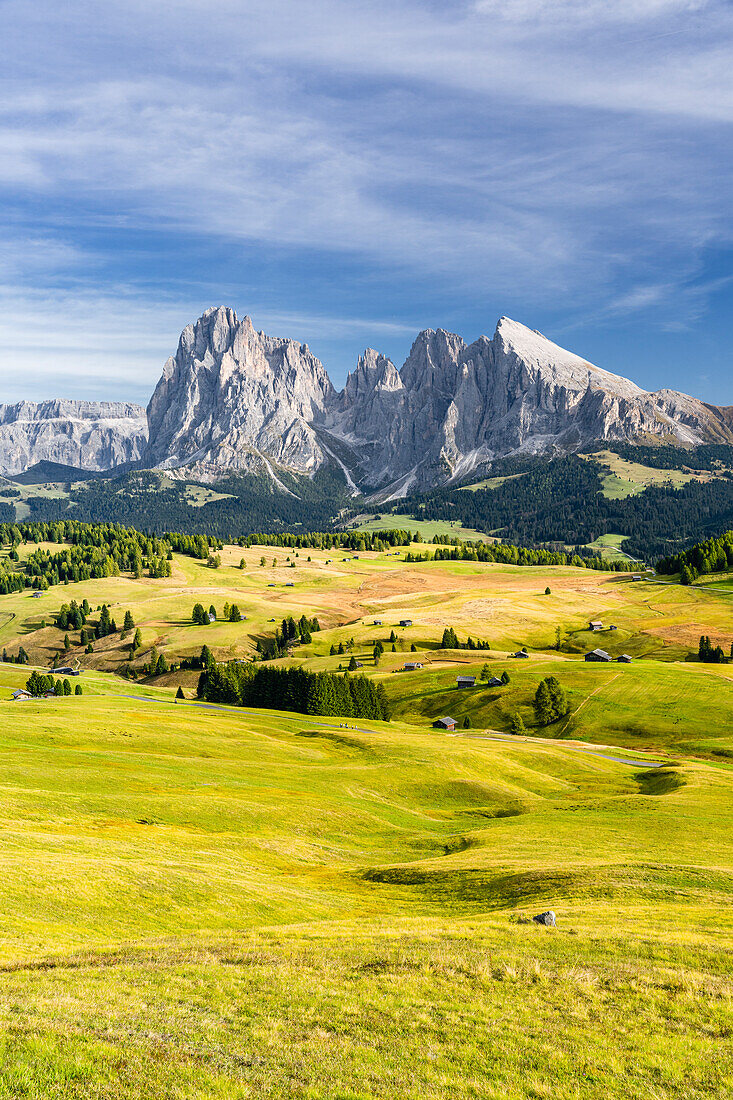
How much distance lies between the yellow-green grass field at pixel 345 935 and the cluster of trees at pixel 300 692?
166 ft

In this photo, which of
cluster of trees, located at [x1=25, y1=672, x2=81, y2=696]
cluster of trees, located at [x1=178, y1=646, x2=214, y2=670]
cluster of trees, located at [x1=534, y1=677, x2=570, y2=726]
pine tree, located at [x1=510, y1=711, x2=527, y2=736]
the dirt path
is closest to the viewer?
cluster of trees, located at [x1=25, y1=672, x2=81, y2=696]

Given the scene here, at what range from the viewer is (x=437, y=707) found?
14250cm

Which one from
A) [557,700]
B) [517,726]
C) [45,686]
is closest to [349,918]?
[517,726]

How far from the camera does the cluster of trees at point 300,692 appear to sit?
127938 millimetres

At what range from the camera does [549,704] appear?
128 metres

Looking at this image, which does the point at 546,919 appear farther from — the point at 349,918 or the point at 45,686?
the point at 45,686

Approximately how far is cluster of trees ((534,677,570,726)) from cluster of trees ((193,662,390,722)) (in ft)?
101

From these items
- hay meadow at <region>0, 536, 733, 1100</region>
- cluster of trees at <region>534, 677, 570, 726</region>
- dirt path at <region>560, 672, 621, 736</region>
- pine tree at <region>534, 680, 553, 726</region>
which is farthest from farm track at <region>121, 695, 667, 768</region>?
dirt path at <region>560, 672, 621, 736</region>

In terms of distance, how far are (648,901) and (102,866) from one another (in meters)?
30.7

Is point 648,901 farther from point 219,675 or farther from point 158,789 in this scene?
point 219,675

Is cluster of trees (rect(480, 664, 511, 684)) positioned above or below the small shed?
below

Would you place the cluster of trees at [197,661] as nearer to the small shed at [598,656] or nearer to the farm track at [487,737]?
the farm track at [487,737]

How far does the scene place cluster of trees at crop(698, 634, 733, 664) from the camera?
6216 inches

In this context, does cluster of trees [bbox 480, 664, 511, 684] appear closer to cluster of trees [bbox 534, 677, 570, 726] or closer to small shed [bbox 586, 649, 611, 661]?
cluster of trees [bbox 534, 677, 570, 726]
